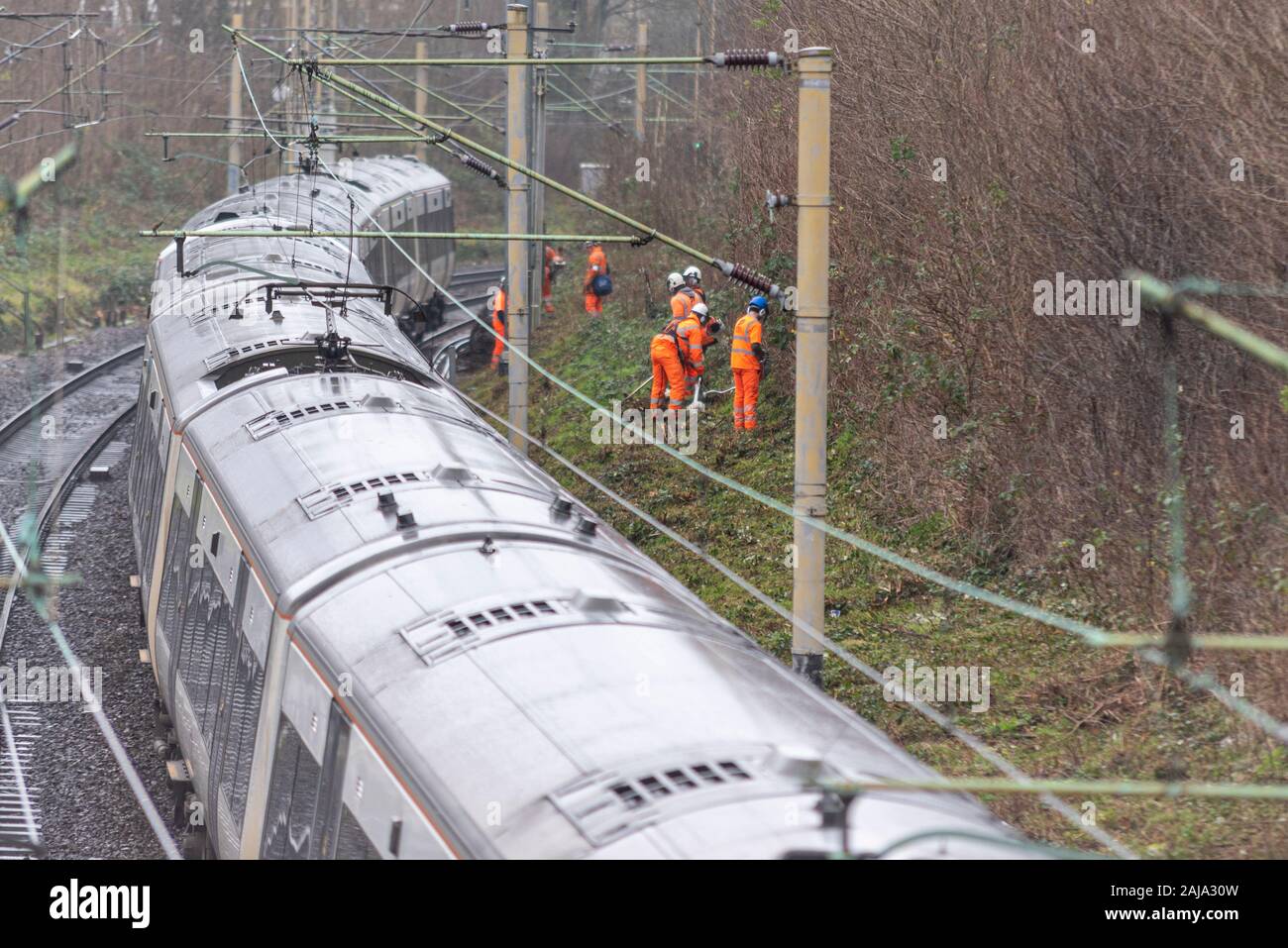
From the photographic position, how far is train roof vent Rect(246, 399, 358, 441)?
366 inches

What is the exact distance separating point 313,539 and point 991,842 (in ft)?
14.1

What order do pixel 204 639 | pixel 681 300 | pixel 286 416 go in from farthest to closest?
pixel 681 300, pixel 286 416, pixel 204 639

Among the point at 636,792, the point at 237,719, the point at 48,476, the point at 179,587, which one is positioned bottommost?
the point at 48,476

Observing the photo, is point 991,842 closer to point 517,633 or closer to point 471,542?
point 517,633

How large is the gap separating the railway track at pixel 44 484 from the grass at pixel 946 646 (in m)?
5.58

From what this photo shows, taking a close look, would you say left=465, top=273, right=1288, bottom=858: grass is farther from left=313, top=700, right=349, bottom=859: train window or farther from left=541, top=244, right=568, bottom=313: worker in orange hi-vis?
left=541, top=244, right=568, bottom=313: worker in orange hi-vis

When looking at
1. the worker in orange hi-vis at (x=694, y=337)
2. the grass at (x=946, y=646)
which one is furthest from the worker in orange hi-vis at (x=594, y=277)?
the worker in orange hi-vis at (x=694, y=337)

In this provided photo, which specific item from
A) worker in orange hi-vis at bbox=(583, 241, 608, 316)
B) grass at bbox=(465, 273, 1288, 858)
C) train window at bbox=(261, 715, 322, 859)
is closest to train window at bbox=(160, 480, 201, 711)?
train window at bbox=(261, 715, 322, 859)

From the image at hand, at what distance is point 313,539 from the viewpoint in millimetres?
7637

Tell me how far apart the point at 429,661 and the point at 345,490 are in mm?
2209

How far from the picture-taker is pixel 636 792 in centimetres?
486

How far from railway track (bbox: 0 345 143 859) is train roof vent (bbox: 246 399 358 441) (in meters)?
1.93

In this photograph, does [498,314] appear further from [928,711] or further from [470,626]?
[928,711]

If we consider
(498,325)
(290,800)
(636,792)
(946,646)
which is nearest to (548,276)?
(498,325)
